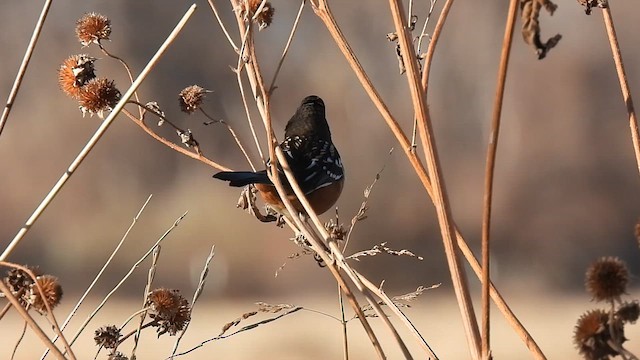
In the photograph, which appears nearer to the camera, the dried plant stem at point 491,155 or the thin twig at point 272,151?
the dried plant stem at point 491,155

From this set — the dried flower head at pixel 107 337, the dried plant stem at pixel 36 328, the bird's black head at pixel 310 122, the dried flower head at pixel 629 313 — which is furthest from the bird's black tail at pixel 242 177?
the bird's black head at pixel 310 122

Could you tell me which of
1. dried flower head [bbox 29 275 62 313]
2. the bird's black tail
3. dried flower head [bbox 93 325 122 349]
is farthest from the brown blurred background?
dried flower head [bbox 29 275 62 313]

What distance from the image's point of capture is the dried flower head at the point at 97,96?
205cm

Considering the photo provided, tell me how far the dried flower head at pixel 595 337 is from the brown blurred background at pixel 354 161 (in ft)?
34.6

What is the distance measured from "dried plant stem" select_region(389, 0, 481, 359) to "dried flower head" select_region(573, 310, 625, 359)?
0.13 metres

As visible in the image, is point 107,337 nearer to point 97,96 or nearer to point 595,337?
point 97,96

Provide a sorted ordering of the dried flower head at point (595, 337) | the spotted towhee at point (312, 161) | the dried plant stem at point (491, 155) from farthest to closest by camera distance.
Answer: the spotted towhee at point (312, 161), the dried flower head at point (595, 337), the dried plant stem at point (491, 155)

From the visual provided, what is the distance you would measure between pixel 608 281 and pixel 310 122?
2.49 meters

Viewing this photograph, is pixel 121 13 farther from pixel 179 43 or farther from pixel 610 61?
pixel 610 61

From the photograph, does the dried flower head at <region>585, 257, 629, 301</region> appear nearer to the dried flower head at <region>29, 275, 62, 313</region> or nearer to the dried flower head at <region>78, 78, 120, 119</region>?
the dried flower head at <region>29, 275, 62, 313</region>

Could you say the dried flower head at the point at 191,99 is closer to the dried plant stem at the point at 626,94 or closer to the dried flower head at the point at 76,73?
the dried flower head at the point at 76,73

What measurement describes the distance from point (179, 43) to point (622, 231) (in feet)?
21.0

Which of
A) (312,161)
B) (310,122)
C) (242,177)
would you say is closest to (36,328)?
(242,177)

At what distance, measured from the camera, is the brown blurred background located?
40.4 ft
